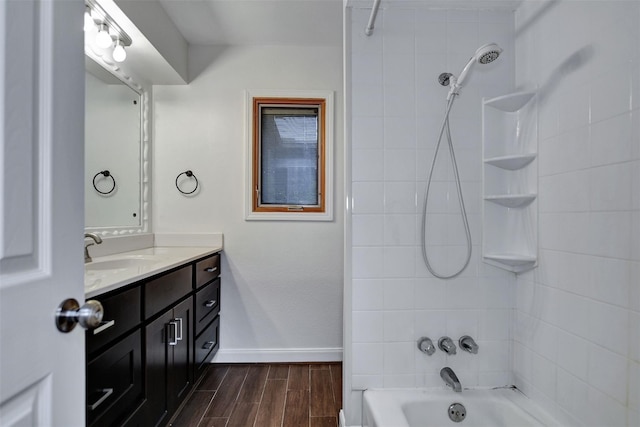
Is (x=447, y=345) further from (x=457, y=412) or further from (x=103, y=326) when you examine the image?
(x=103, y=326)

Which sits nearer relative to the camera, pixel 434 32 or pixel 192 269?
pixel 434 32

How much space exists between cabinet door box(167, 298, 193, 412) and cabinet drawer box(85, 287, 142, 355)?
1.25 feet

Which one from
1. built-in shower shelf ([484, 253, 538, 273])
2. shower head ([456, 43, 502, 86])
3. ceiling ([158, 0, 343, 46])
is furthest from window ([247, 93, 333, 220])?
shower head ([456, 43, 502, 86])

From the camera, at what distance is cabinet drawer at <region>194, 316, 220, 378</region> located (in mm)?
1839

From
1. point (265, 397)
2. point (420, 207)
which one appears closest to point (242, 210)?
point (265, 397)

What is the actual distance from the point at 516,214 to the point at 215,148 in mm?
2017

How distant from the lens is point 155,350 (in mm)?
1317

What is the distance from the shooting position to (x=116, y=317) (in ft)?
3.40

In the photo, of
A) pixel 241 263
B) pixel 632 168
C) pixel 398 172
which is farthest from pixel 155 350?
pixel 632 168

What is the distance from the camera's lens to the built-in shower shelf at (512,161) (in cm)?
130

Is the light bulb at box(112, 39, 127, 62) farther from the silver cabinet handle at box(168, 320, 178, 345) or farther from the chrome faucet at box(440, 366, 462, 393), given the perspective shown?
the chrome faucet at box(440, 366, 462, 393)

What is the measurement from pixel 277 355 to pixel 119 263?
4.27ft

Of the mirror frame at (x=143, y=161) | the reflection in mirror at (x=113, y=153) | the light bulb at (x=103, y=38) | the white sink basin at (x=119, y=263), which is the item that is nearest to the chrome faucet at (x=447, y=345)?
the white sink basin at (x=119, y=263)

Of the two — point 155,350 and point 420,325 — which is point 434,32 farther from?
point 155,350
